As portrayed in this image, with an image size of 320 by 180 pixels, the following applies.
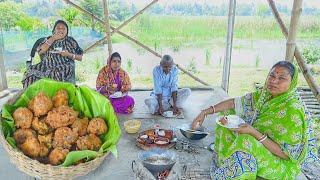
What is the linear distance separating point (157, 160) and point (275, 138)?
89 cm

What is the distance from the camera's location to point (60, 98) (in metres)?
1.79

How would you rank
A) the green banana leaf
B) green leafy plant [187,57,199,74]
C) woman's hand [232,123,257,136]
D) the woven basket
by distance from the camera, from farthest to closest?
green leafy plant [187,57,199,74], woman's hand [232,123,257,136], the green banana leaf, the woven basket

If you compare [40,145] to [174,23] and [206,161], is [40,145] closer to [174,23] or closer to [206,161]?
[206,161]

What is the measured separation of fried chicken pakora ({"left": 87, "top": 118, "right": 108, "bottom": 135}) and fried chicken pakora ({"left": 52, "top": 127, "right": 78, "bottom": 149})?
11 centimetres

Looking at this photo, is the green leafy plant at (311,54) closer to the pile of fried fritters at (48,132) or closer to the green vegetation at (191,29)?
the green vegetation at (191,29)

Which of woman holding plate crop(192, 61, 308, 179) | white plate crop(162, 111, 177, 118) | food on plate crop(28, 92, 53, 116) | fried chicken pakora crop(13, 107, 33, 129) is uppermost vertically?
food on plate crop(28, 92, 53, 116)

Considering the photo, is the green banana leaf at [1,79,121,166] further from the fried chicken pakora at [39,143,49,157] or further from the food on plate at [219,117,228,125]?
the food on plate at [219,117,228,125]

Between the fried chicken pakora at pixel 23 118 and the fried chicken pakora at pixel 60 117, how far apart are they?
0.28 feet

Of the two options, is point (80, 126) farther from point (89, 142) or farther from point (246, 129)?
point (246, 129)

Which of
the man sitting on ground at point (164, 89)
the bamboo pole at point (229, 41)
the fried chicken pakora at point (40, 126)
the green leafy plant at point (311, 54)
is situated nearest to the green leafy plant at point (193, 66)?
the bamboo pole at point (229, 41)

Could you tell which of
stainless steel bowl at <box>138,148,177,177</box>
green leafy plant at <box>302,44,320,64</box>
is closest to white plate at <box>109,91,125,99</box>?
stainless steel bowl at <box>138,148,177,177</box>

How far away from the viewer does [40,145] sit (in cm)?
166

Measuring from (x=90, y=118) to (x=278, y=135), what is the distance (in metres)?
1.38

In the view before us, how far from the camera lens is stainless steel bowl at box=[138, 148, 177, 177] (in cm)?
249
